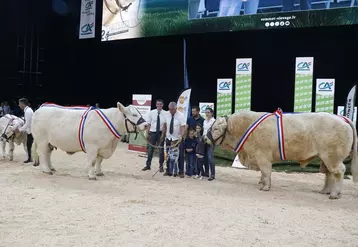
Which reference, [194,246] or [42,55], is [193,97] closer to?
[42,55]

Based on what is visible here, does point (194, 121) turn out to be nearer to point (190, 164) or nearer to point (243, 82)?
point (190, 164)

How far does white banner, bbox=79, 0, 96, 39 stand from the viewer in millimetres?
18828

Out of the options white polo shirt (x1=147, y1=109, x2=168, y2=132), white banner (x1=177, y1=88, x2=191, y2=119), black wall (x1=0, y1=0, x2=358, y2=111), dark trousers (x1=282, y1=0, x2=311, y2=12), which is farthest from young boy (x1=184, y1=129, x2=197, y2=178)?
black wall (x1=0, y1=0, x2=358, y2=111)

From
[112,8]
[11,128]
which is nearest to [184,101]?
[11,128]

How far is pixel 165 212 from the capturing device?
594 cm

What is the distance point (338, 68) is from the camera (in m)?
13.2

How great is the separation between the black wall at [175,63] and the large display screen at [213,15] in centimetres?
176

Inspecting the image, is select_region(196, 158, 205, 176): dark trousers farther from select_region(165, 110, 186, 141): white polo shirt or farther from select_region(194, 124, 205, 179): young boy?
select_region(165, 110, 186, 141): white polo shirt

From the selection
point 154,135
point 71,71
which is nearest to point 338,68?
point 154,135

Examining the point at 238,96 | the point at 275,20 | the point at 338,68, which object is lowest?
the point at 238,96

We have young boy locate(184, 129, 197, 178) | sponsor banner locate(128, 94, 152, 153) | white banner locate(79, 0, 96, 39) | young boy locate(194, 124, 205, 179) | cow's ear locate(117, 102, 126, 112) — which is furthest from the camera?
white banner locate(79, 0, 96, 39)

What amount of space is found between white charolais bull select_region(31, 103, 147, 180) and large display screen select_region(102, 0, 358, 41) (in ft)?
18.8

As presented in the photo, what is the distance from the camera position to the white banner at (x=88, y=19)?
18.8 meters

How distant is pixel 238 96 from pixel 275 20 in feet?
8.37
